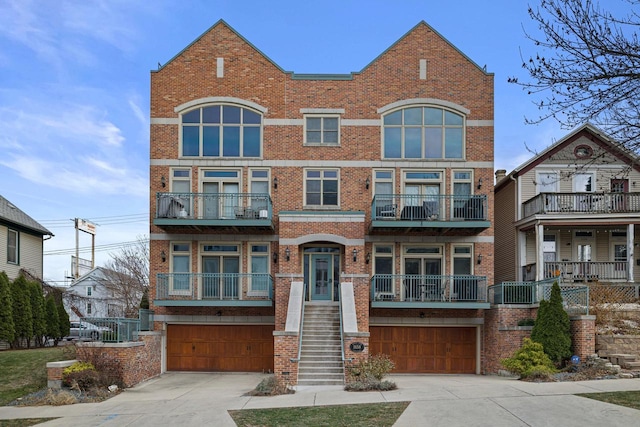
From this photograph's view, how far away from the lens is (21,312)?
23984 millimetres

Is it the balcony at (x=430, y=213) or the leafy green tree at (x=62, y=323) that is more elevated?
the balcony at (x=430, y=213)

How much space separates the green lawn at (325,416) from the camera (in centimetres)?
1097

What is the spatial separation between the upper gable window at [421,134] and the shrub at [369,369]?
8.90 meters

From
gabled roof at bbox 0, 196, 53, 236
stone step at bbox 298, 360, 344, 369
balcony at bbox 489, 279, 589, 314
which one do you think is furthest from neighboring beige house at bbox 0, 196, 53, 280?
balcony at bbox 489, 279, 589, 314

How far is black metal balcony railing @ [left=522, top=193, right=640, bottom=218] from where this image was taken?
24344 mm

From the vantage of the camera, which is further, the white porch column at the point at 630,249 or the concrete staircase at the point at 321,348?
the white porch column at the point at 630,249

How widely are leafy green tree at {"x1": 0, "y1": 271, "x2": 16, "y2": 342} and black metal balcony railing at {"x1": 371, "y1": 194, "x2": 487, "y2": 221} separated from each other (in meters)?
14.9

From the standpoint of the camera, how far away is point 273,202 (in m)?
22.0

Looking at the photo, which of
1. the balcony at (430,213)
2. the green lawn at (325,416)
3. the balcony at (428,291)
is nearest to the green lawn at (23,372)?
the green lawn at (325,416)

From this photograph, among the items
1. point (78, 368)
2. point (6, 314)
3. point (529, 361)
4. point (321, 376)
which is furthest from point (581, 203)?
point (6, 314)

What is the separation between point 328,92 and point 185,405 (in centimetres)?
1309

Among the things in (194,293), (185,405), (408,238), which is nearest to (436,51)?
(408,238)

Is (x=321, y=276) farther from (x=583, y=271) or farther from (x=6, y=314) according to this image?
(x=6, y=314)

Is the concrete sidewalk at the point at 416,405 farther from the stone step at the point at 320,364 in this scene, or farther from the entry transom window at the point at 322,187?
the entry transom window at the point at 322,187
